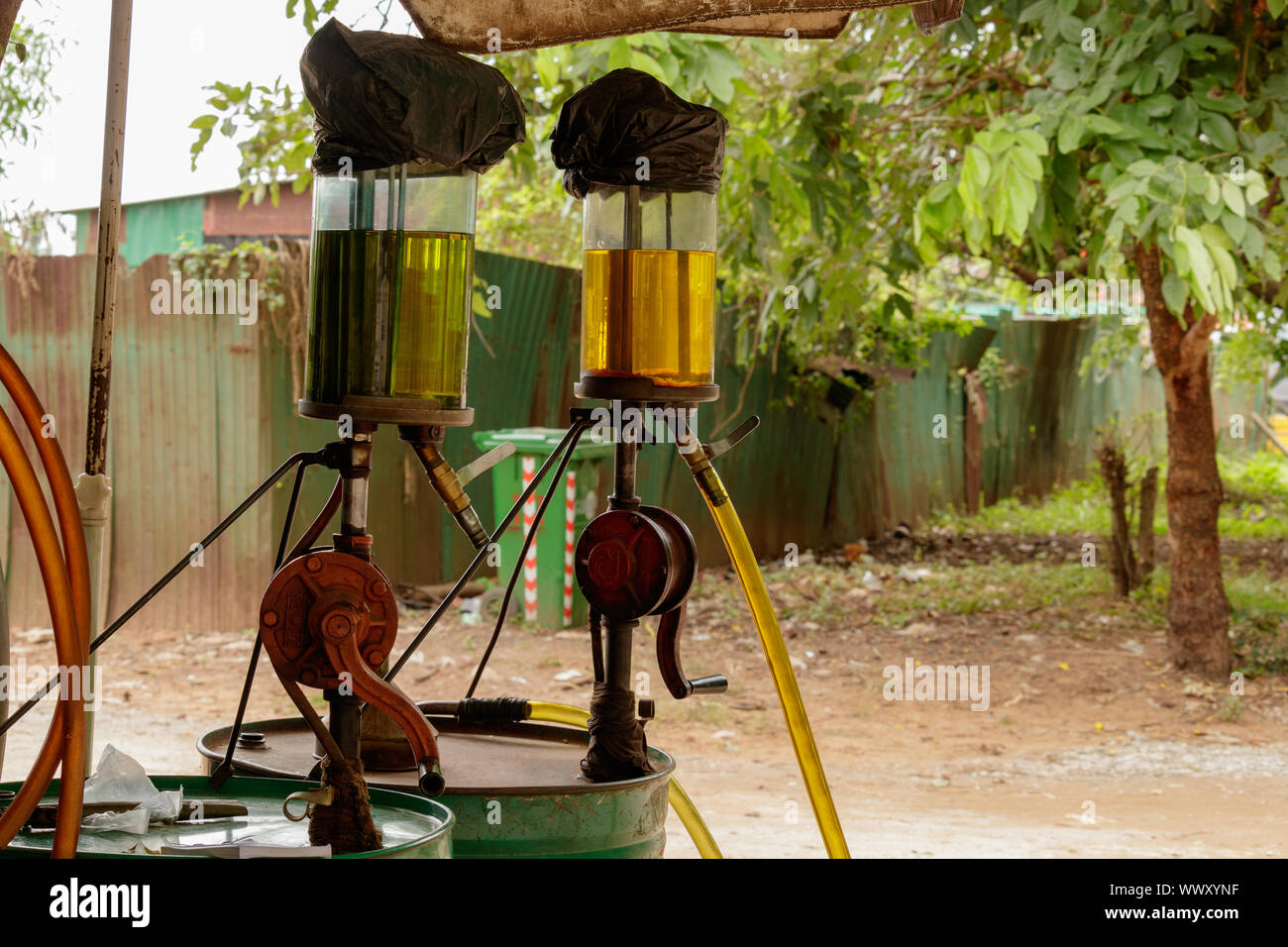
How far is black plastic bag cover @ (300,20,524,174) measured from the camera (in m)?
1.78

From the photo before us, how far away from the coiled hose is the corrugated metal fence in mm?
5570

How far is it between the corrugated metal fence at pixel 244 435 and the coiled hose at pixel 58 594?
5.57 metres

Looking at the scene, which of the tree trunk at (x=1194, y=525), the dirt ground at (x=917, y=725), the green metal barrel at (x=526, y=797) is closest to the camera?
the green metal barrel at (x=526, y=797)

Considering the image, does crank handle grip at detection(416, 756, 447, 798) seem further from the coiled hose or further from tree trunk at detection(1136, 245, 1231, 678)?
tree trunk at detection(1136, 245, 1231, 678)

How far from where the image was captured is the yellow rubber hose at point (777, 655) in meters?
2.14

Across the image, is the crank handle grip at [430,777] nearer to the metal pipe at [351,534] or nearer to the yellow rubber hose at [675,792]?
the metal pipe at [351,534]

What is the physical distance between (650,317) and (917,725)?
4.35 metres

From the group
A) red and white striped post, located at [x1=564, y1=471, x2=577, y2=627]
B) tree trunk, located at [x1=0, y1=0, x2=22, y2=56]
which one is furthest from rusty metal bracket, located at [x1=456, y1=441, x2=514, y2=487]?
red and white striped post, located at [x1=564, y1=471, x2=577, y2=627]

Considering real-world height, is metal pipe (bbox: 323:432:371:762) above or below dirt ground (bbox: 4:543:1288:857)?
above

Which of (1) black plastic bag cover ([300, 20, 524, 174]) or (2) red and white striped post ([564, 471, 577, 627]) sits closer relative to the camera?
(1) black plastic bag cover ([300, 20, 524, 174])

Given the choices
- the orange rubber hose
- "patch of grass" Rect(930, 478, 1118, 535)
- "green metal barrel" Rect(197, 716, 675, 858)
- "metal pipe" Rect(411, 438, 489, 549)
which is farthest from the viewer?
"patch of grass" Rect(930, 478, 1118, 535)

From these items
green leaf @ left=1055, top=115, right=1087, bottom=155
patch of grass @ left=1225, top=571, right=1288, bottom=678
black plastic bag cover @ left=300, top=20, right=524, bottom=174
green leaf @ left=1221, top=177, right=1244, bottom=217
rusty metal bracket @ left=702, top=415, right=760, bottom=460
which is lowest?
patch of grass @ left=1225, top=571, right=1288, bottom=678

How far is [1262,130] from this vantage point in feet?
16.2

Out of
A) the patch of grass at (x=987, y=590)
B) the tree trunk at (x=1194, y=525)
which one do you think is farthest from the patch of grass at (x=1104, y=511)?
the tree trunk at (x=1194, y=525)
